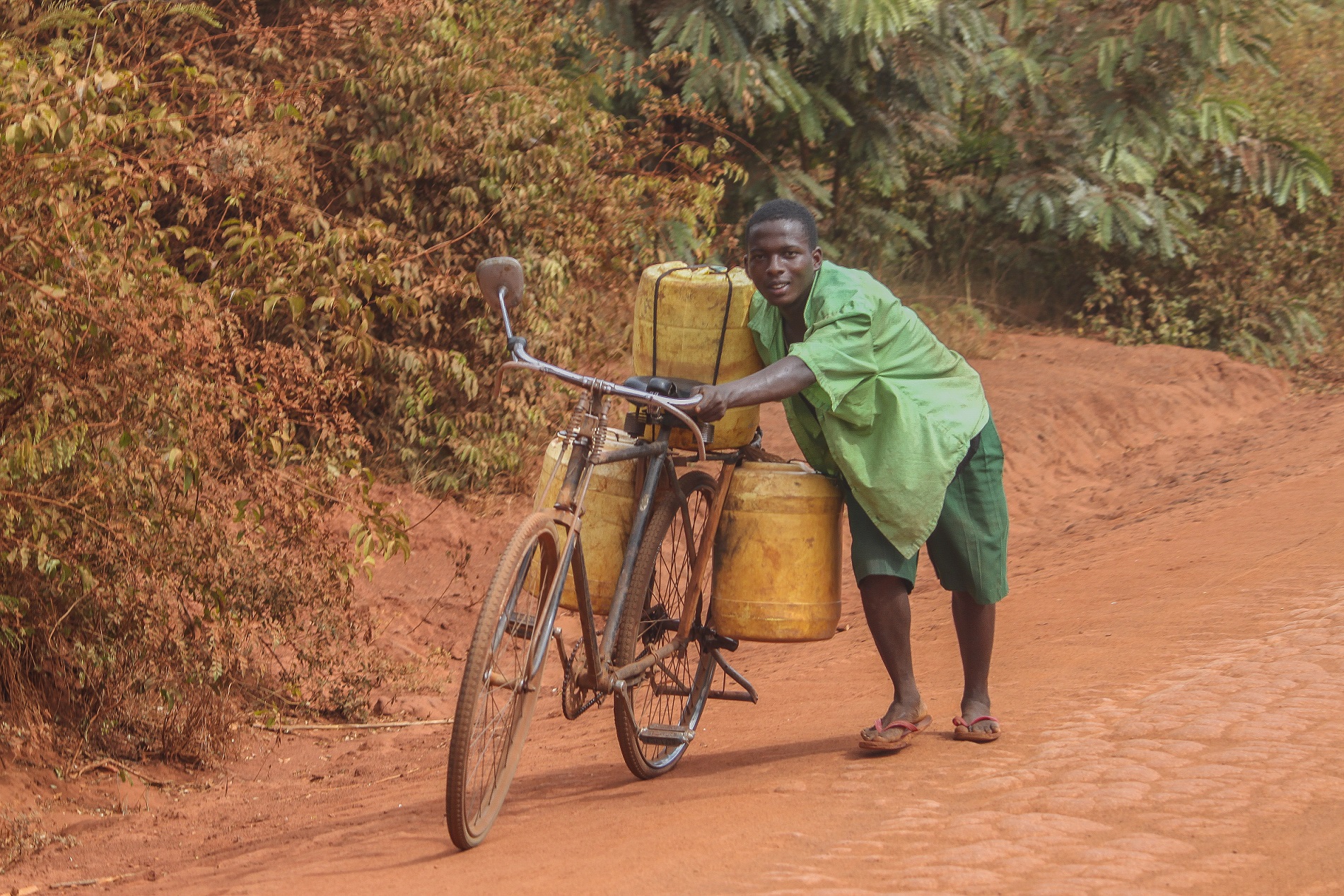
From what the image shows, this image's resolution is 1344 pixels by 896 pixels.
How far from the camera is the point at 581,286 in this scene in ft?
26.9

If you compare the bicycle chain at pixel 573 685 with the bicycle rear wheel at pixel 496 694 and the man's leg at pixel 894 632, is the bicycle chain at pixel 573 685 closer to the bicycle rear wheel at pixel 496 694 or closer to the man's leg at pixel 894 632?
the bicycle rear wheel at pixel 496 694

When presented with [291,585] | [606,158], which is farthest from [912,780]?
[606,158]

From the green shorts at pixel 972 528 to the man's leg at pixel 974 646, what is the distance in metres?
0.07

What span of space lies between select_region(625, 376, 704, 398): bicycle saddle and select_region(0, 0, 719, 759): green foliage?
169cm

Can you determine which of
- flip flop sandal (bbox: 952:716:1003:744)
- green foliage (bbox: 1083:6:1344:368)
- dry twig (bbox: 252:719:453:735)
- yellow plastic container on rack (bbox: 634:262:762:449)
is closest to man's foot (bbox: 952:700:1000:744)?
flip flop sandal (bbox: 952:716:1003:744)

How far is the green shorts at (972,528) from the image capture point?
12.8 ft

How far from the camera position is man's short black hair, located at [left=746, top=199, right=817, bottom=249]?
3697mm

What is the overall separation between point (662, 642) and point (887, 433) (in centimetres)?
99

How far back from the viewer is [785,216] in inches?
146

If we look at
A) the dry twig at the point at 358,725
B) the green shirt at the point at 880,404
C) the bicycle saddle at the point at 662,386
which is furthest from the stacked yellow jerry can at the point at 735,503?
the dry twig at the point at 358,725

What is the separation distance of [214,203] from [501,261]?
4059 millimetres

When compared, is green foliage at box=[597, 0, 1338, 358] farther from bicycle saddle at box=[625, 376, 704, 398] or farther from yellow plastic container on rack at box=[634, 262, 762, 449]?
bicycle saddle at box=[625, 376, 704, 398]

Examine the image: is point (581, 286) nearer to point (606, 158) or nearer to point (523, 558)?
point (606, 158)

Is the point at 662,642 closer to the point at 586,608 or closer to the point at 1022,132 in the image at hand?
the point at 586,608
